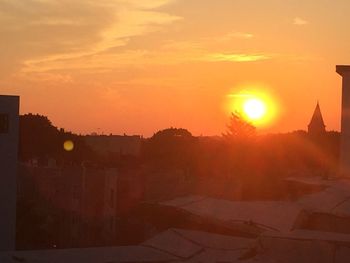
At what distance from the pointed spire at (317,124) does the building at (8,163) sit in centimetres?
3058

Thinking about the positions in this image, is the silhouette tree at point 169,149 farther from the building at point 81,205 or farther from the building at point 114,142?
the building at point 114,142

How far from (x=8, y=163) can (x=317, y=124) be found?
110 feet

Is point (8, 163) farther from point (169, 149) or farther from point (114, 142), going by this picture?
point (114, 142)

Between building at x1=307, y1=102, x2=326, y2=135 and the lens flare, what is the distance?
17.6 metres

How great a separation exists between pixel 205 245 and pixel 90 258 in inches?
51.4

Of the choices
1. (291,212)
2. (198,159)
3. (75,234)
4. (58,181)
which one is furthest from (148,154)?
(291,212)

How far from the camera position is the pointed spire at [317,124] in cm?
4428

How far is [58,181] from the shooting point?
74.9ft

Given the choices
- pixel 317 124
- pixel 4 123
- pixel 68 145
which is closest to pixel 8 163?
pixel 4 123

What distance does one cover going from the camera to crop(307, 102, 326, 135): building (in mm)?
44094

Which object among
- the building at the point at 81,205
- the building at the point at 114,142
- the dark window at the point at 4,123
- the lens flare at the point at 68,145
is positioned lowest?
the building at the point at 81,205

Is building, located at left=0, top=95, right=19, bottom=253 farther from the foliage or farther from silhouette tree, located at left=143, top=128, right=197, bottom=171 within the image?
the foliage

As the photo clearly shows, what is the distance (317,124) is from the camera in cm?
4578

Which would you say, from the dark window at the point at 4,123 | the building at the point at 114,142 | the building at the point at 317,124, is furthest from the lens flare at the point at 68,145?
the dark window at the point at 4,123
